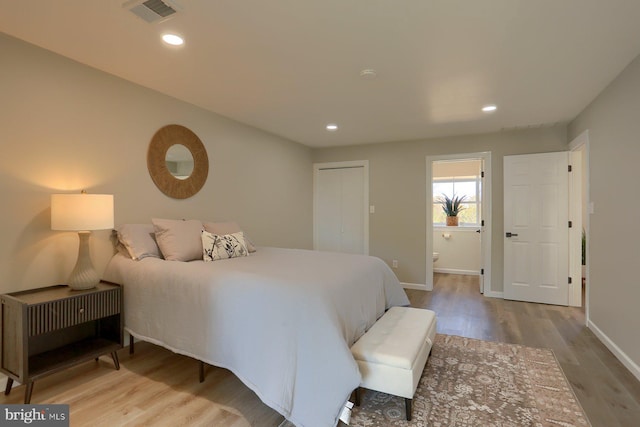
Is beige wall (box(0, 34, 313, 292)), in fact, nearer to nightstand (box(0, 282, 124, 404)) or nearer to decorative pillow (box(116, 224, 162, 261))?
decorative pillow (box(116, 224, 162, 261))

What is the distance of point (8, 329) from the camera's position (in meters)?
2.06

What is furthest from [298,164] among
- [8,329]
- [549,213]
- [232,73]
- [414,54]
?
[8,329]

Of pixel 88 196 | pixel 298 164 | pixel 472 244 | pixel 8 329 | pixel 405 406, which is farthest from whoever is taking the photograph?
pixel 472 244

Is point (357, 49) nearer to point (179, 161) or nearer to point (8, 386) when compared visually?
point (179, 161)

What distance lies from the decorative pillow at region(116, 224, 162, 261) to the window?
559 centimetres

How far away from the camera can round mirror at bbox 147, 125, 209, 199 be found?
→ 3.15 m

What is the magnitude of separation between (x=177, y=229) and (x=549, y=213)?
→ 14.8 feet

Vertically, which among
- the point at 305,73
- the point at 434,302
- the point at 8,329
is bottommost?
the point at 434,302

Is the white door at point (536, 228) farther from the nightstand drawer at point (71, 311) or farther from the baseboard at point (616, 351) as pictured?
the nightstand drawer at point (71, 311)

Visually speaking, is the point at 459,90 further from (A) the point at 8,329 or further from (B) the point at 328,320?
(A) the point at 8,329

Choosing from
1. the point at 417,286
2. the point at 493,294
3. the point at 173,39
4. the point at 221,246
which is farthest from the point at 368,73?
the point at 493,294

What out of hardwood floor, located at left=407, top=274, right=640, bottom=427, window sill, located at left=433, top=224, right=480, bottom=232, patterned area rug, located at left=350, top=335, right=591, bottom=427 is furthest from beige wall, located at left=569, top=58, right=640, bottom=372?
window sill, located at left=433, top=224, right=480, bottom=232

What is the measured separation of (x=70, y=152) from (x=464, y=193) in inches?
250

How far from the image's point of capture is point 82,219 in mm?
2205
